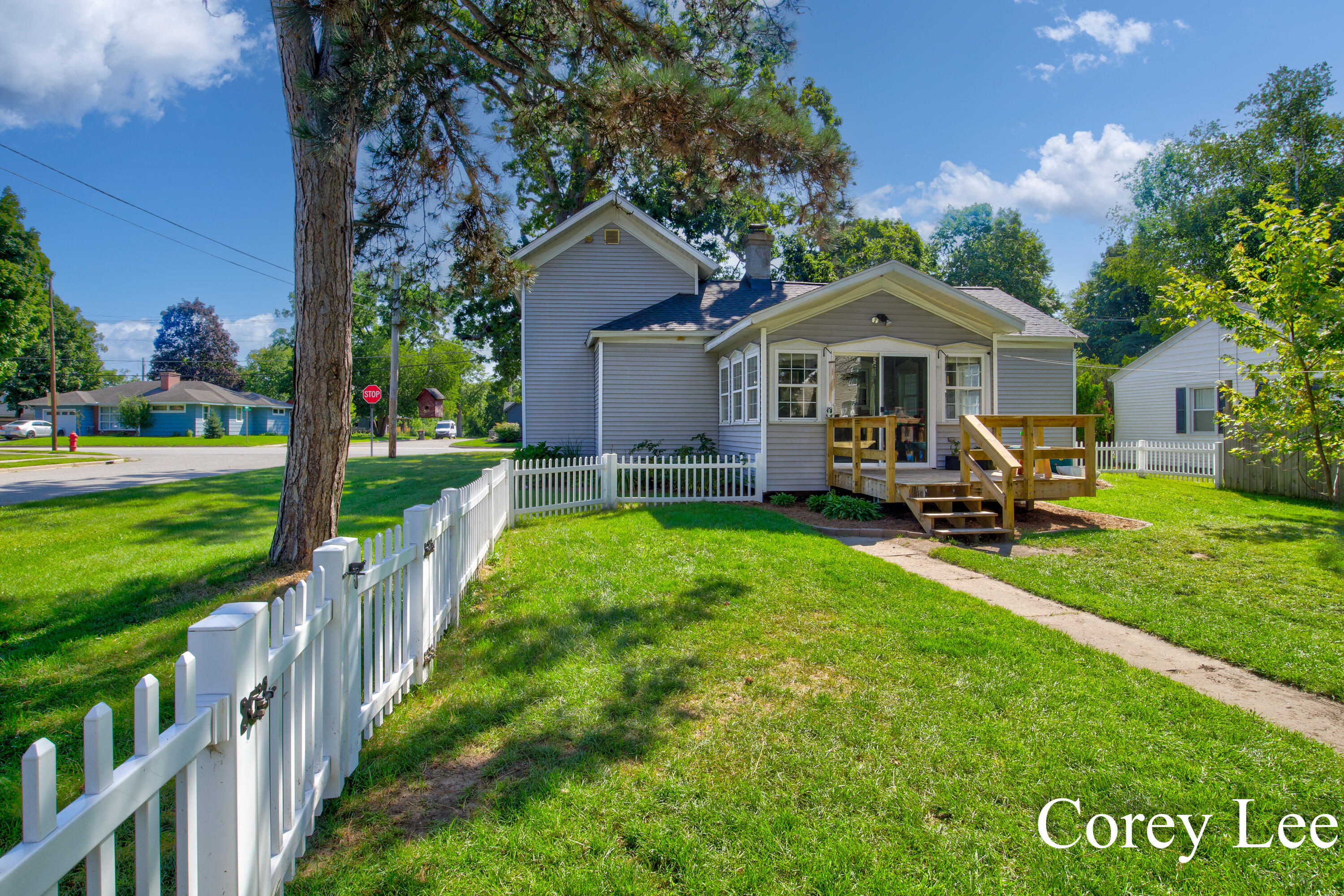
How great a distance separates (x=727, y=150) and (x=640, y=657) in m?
5.43

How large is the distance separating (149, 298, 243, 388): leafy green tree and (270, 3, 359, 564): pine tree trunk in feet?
268

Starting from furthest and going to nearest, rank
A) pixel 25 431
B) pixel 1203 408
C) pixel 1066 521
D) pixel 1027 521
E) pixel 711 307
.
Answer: pixel 25 431, pixel 1203 408, pixel 711 307, pixel 1027 521, pixel 1066 521

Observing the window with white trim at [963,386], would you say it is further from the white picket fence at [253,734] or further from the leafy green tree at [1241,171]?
the leafy green tree at [1241,171]

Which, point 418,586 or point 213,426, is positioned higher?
point 213,426

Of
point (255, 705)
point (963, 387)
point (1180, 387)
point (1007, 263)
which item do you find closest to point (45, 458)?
point (963, 387)

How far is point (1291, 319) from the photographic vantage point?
658cm

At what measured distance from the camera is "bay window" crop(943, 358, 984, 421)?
40.5 ft

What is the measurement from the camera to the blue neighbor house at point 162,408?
4712cm

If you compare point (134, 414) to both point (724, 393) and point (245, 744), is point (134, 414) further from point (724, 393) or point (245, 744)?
point (245, 744)

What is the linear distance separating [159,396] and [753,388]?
50.8 m

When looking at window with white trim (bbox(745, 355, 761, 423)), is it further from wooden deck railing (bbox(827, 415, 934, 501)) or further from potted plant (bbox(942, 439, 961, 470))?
potted plant (bbox(942, 439, 961, 470))

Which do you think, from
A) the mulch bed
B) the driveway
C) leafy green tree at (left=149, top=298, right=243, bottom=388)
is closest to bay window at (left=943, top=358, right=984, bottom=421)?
the mulch bed

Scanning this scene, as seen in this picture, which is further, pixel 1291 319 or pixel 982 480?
pixel 982 480

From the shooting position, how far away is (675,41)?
7188mm
